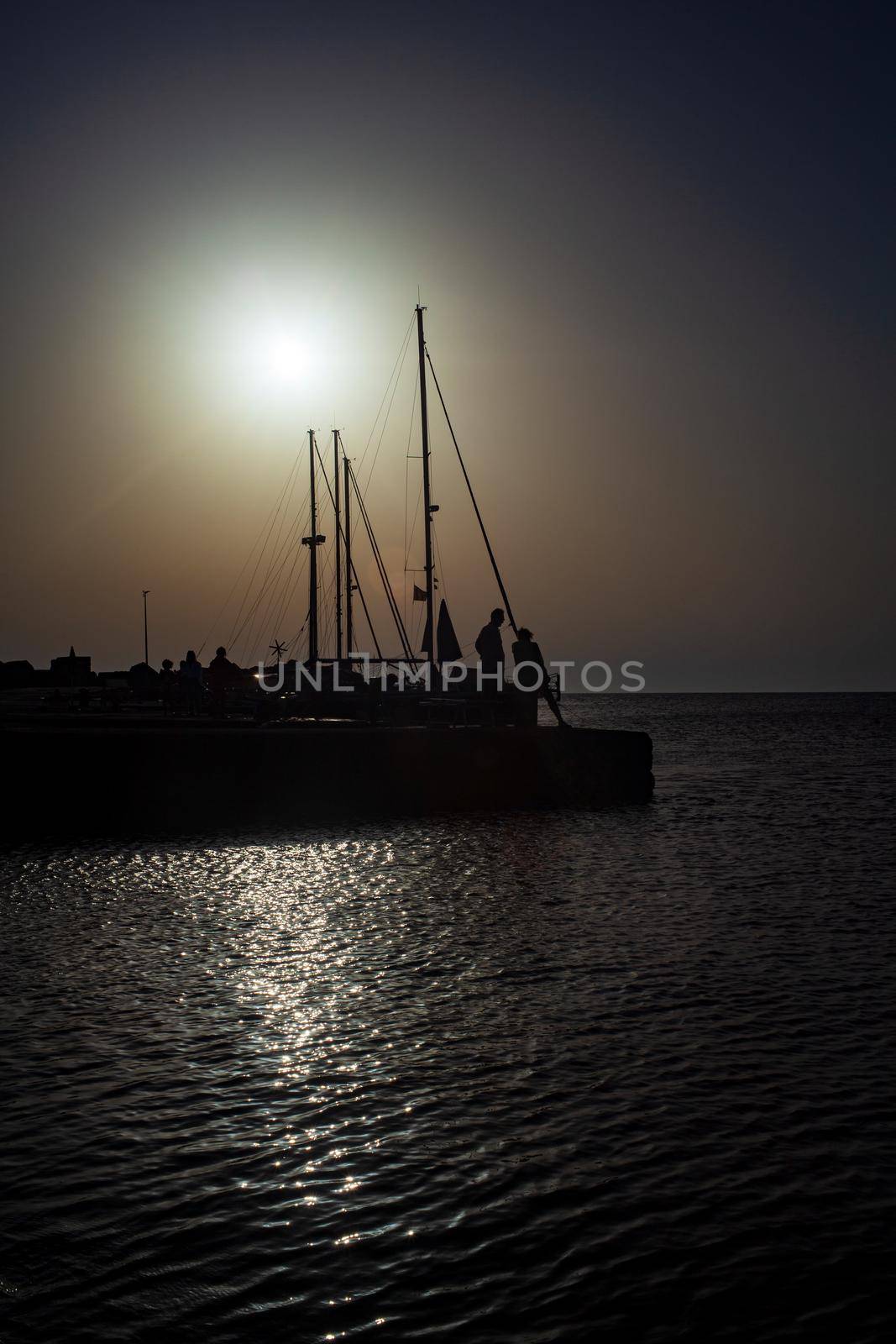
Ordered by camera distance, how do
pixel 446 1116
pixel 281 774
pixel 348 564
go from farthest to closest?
pixel 348 564 → pixel 281 774 → pixel 446 1116

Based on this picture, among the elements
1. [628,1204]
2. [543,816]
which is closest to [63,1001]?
[628,1204]

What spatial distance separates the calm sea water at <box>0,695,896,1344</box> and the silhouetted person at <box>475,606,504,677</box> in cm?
1036

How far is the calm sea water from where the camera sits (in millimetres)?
4926

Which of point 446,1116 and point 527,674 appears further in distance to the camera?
point 527,674

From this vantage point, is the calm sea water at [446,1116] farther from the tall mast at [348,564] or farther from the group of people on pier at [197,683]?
the tall mast at [348,564]

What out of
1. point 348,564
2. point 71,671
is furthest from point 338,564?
point 71,671

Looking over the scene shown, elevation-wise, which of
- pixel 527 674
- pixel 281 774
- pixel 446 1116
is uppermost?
pixel 527 674

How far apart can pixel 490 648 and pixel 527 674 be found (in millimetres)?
1113

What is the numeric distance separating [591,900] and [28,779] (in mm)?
13222

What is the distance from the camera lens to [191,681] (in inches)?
1248

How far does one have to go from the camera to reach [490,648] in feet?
84.1

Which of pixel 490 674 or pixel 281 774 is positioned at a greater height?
pixel 490 674

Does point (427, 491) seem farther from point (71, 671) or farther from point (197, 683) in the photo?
point (71, 671)

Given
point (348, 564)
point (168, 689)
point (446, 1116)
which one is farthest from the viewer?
point (348, 564)
